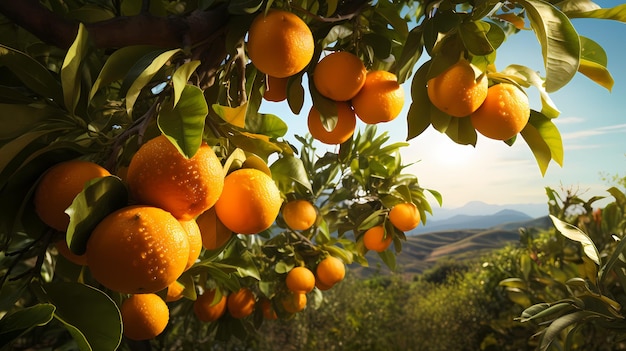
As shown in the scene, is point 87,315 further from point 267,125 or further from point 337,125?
point 337,125

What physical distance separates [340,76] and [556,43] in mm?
295

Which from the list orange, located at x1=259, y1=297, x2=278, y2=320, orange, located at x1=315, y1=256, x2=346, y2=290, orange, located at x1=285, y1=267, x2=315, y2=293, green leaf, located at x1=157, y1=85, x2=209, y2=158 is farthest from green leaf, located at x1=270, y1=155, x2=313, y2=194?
orange, located at x1=259, y1=297, x2=278, y2=320

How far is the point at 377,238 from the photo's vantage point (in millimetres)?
1525

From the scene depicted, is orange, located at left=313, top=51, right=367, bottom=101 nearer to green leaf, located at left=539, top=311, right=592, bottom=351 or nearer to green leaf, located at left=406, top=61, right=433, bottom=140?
green leaf, located at left=406, top=61, right=433, bottom=140

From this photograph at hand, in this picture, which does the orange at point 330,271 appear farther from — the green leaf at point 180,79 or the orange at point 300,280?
the green leaf at point 180,79

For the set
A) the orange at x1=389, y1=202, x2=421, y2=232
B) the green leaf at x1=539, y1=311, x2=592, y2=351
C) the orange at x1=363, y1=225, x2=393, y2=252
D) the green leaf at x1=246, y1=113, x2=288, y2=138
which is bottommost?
the orange at x1=363, y1=225, x2=393, y2=252

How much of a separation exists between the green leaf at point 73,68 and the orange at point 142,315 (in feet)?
1.07

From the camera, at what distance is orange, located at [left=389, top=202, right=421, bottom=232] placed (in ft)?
4.62

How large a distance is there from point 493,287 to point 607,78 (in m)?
3.38

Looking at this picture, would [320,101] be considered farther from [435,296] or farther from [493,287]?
[435,296]

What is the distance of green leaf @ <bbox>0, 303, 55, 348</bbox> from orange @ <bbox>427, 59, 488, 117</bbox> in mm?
516

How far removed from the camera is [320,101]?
27.1 inches

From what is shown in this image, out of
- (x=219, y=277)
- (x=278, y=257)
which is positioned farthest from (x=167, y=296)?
(x=278, y=257)

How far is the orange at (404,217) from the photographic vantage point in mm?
1407
